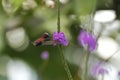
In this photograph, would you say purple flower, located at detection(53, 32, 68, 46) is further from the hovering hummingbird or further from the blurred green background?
the blurred green background

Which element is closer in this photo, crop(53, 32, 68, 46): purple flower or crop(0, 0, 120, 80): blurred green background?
crop(53, 32, 68, 46): purple flower

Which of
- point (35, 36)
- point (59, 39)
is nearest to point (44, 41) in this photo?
point (59, 39)

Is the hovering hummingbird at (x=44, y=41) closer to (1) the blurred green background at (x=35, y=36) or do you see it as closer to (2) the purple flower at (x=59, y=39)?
(2) the purple flower at (x=59, y=39)

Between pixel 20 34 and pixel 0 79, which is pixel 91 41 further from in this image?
pixel 20 34

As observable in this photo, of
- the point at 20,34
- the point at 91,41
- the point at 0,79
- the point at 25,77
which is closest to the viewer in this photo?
the point at 91,41


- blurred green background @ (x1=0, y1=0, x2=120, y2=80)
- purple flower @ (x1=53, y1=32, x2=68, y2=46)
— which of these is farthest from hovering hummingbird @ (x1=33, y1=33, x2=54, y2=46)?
blurred green background @ (x1=0, y1=0, x2=120, y2=80)

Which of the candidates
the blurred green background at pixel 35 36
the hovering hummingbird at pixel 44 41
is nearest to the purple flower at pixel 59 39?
the hovering hummingbird at pixel 44 41

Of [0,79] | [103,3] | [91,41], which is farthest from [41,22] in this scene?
[91,41]

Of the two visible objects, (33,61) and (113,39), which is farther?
(113,39)

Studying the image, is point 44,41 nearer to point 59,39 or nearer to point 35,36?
point 59,39

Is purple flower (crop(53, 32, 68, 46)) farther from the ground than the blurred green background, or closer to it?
farther from the ground

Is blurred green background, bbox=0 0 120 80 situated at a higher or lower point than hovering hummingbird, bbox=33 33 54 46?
lower
